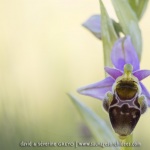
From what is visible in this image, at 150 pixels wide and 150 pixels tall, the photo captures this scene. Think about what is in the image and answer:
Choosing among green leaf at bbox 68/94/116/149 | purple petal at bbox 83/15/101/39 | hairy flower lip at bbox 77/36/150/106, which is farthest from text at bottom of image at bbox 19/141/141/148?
purple petal at bbox 83/15/101/39

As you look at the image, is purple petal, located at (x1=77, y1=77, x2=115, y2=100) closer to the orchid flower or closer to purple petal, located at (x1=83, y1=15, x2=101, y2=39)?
the orchid flower

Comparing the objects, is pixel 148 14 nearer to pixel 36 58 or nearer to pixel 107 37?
pixel 36 58

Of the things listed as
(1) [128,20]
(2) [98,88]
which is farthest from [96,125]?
(1) [128,20]

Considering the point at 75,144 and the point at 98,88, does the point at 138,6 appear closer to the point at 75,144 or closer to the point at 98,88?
the point at 98,88

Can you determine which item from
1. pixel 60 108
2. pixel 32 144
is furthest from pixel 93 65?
pixel 32 144

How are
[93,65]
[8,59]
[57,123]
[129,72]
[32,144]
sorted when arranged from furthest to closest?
1. [93,65]
2. [8,59]
3. [57,123]
4. [32,144]
5. [129,72]

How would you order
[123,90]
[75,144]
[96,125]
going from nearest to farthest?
[123,90], [96,125], [75,144]
